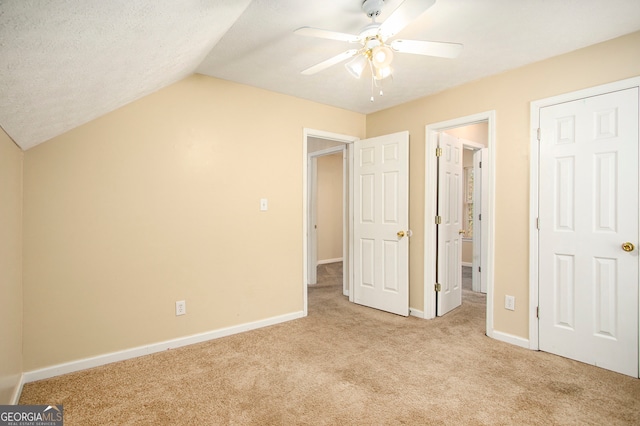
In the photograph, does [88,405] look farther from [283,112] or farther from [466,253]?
[466,253]

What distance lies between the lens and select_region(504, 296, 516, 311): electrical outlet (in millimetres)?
2760

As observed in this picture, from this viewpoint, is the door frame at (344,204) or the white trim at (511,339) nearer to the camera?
the white trim at (511,339)

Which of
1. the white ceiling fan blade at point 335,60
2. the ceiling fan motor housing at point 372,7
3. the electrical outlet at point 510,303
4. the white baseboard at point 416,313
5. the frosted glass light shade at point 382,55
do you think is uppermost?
the ceiling fan motor housing at point 372,7

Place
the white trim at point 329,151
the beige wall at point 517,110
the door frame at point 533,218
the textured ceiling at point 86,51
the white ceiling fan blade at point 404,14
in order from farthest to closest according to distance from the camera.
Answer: the white trim at point 329,151, the door frame at point 533,218, the beige wall at point 517,110, the white ceiling fan blade at point 404,14, the textured ceiling at point 86,51

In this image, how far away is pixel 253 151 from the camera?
3133 millimetres

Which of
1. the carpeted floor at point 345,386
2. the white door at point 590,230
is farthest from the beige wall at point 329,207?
the white door at point 590,230

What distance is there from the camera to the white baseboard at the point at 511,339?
2.68 meters

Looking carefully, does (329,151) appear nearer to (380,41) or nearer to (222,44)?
(222,44)

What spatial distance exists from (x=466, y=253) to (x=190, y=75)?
20.3 ft

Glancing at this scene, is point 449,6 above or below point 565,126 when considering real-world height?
above

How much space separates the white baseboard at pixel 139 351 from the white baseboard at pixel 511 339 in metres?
2.00

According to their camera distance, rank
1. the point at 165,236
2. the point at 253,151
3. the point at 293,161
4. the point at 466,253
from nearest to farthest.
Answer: the point at 165,236, the point at 253,151, the point at 293,161, the point at 466,253

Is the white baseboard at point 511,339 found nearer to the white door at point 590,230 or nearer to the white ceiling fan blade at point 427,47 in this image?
the white door at point 590,230

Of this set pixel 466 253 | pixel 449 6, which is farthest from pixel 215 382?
pixel 466 253
